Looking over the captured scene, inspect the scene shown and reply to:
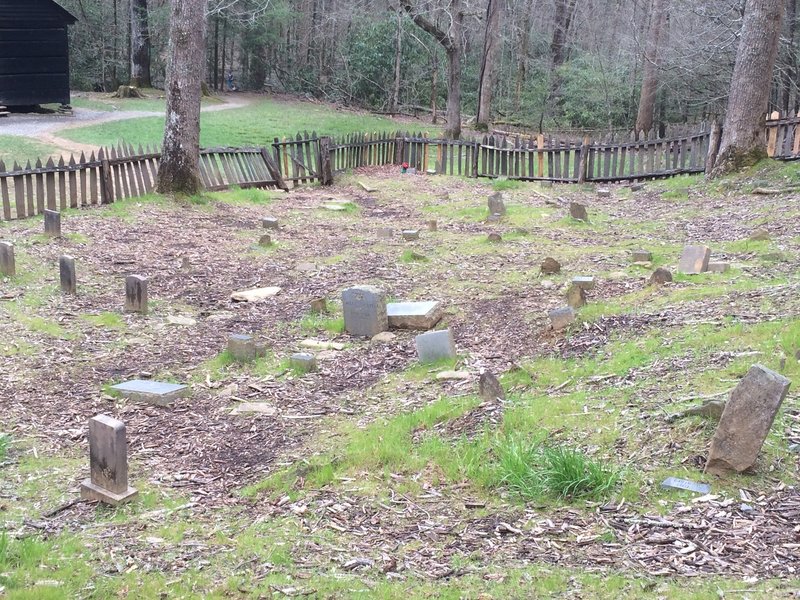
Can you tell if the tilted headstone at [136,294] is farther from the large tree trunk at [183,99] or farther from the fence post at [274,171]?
the fence post at [274,171]

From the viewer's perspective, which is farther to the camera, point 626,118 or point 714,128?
point 626,118

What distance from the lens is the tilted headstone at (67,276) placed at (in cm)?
841

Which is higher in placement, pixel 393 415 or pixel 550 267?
pixel 550 267

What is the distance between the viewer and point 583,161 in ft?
59.2

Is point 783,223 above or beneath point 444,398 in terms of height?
above

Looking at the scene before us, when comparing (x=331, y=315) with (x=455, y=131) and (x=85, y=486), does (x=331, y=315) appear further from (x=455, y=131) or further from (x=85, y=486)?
(x=455, y=131)

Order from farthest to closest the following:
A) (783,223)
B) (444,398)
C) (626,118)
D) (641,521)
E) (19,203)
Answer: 1. (626,118)
2. (19,203)
3. (783,223)
4. (444,398)
5. (641,521)

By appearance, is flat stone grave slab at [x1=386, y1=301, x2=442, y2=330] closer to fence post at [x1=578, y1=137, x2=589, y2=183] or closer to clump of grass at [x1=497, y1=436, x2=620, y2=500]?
clump of grass at [x1=497, y1=436, x2=620, y2=500]

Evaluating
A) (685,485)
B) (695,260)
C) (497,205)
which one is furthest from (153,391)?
(497,205)

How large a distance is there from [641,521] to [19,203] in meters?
10.4

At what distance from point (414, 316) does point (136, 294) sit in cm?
297

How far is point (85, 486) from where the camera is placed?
4.57 meters

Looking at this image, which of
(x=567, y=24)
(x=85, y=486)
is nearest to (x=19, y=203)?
(x=85, y=486)

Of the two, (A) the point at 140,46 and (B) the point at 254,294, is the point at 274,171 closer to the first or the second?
(B) the point at 254,294
